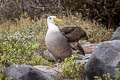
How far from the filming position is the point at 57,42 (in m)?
8.38

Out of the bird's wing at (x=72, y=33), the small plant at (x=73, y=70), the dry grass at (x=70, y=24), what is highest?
the bird's wing at (x=72, y=33)

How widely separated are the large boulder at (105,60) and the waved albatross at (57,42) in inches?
86.0

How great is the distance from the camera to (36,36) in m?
11.9

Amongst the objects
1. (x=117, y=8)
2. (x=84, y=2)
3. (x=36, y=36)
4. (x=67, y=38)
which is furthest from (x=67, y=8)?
(x=67, y=38)

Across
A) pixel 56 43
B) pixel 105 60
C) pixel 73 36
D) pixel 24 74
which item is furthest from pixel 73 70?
pixel 73 36

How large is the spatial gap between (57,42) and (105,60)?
8.14 feet

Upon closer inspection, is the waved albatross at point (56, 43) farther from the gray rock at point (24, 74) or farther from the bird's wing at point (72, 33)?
the gray rock at point (24, 74)

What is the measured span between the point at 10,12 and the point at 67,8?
2861mm

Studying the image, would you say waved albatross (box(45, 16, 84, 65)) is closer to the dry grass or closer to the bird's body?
the bird's body

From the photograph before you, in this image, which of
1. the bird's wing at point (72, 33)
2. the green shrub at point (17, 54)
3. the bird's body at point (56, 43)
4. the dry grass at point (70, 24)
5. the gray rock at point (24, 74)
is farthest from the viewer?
the dry grass at point (70, 24)

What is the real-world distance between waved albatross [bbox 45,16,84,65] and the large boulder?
2.18 meters

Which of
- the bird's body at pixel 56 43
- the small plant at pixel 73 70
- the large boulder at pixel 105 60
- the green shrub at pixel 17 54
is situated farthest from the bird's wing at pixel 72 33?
the large boulder at pixel 105 60

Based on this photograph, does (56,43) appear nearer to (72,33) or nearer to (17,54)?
(72,33)

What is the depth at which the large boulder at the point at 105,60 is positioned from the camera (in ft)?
19.6
